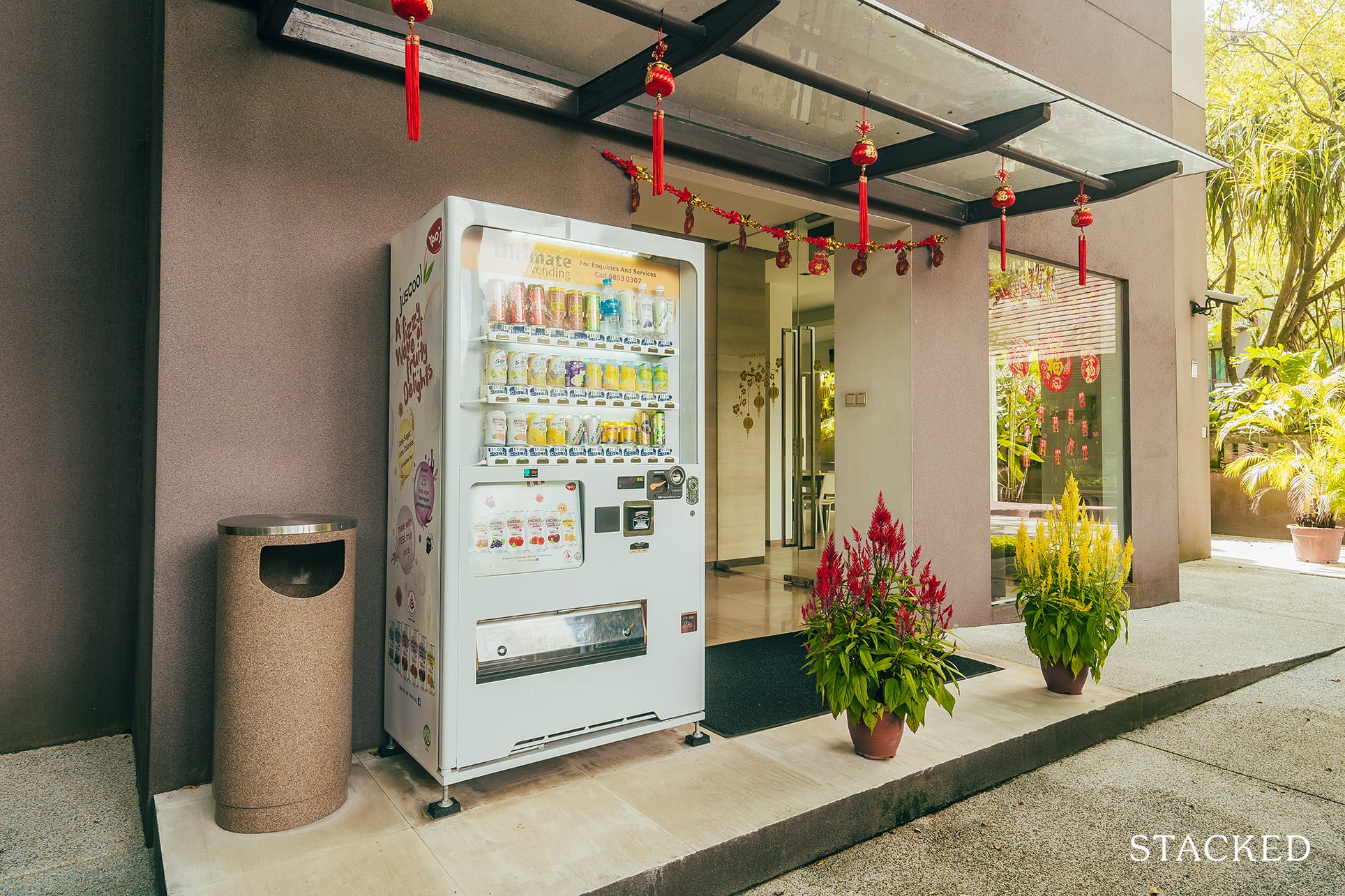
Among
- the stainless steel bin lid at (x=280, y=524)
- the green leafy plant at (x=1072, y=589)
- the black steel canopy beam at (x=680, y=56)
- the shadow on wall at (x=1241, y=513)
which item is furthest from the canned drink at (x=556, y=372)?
the shadow on wall at (x=1241, y=513)

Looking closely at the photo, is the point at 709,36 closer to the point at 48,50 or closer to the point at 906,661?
the point at 906,661

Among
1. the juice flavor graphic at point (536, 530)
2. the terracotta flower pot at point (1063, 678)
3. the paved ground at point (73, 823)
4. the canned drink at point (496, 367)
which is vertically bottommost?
the paved ground at point (73, 823)

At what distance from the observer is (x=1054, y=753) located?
3.57 metres

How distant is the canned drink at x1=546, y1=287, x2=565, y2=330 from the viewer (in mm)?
3186

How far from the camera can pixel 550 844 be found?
2484 millimetres

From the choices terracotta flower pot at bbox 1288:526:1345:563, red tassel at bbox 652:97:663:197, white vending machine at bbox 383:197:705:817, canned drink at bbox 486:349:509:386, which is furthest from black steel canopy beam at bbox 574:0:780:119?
terracotta flower pot at bbox 1288:526:1345:563

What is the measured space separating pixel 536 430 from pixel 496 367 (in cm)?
30

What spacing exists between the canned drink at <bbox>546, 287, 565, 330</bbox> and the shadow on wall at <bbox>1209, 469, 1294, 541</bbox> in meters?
11.1

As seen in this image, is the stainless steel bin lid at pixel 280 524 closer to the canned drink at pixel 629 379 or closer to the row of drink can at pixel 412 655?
the row of drink can at pixel 412 655

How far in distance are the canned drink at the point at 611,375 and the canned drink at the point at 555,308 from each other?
251mm

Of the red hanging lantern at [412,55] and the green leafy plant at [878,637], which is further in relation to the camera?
the green leafy plant at [878,637]

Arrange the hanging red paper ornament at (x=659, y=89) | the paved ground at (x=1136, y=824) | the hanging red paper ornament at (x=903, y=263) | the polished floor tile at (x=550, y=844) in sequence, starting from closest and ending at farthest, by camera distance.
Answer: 1. the polished floor tile at (x=550, y=844)
2. the paved ground at (x=1136, y=824)
3. the hanging red paper ornament at (x=659, y=89)
4. the hanging red paper ornament at (x=903, y=263)

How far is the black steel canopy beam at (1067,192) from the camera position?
4.66 m

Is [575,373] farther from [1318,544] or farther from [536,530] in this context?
[1318,544]
